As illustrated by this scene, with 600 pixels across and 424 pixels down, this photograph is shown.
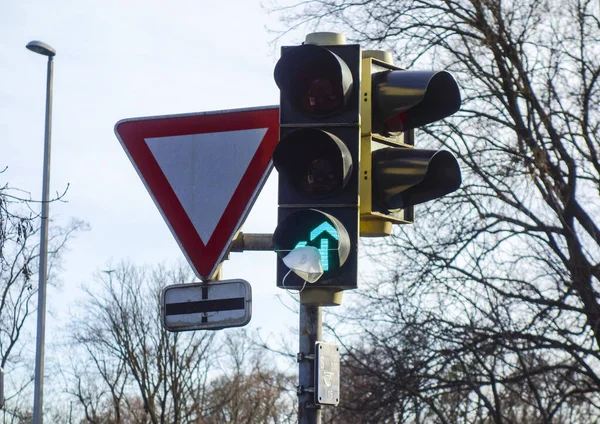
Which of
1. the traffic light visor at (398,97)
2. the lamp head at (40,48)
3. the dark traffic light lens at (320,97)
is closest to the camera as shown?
the dark traffic light lens at (320,97)

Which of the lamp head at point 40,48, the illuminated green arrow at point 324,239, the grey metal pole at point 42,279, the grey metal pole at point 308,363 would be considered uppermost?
the lamp head at point 40,48

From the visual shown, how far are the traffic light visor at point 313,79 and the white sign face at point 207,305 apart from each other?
86 cm

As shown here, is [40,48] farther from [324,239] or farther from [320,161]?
[324,239]

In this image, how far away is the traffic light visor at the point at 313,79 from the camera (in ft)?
14.9

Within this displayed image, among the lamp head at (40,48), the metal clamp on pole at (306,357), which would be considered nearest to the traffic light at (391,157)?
the metal clamp on pole at (306,357)

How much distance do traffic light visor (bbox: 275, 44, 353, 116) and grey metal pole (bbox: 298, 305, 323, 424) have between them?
886mm

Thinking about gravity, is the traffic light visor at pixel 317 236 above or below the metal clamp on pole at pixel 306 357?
above

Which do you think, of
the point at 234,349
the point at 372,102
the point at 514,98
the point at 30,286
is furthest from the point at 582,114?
the point at 234,349

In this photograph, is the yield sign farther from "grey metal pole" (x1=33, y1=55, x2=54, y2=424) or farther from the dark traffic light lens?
"grey metal pole" (x1=33, y1=55, x2=54, y2=424)

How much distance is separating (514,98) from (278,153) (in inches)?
455

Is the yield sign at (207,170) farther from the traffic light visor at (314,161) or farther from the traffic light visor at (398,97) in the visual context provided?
the traffic light visor at (398,97)

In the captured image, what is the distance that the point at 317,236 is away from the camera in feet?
14.3

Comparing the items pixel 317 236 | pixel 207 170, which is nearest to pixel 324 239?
pixel 317 236

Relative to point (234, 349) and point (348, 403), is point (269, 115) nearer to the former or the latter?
point (348, 403)
